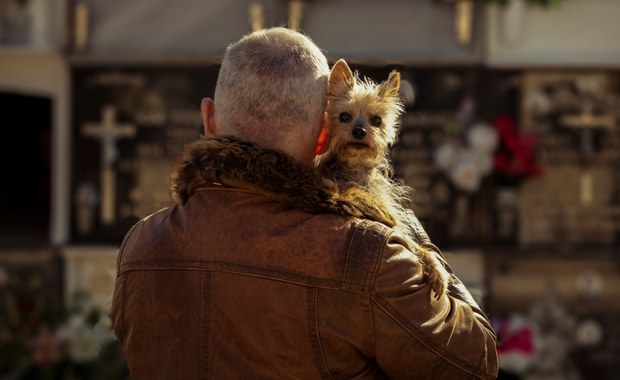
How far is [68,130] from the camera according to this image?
933cm

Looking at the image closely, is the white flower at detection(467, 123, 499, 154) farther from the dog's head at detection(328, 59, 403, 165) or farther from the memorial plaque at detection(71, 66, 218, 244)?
the dog's head at detection(328, 59, 403, 165)

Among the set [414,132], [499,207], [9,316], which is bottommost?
[9,316]

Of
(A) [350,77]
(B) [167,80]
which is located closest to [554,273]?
(B) [167,80]

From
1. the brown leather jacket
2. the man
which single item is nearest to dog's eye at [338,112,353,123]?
the man

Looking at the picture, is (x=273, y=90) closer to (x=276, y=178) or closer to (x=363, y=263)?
(x=276, y=178)

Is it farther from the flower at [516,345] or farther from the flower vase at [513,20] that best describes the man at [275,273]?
the flower vase at [513,20]

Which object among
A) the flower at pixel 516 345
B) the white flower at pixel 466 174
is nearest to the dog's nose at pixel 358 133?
the flower at pixel 516 345

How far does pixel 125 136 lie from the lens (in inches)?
366

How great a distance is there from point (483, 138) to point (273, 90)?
6444mm

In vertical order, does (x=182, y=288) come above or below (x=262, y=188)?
below

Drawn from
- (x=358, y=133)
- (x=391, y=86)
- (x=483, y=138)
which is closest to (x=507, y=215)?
(x=483, y=138)

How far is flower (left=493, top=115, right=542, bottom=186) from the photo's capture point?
8.97 m

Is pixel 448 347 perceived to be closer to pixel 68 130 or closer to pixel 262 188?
pixel 262 188

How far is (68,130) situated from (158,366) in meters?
6.84
